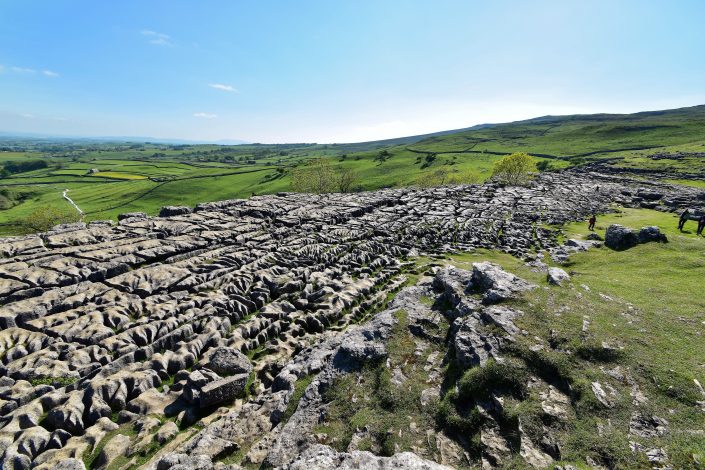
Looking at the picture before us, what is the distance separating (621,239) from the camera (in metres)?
42.1

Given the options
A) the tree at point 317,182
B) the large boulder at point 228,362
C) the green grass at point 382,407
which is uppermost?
the tree at point 317,182

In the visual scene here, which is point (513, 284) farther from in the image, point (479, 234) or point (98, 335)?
point (479, 234)

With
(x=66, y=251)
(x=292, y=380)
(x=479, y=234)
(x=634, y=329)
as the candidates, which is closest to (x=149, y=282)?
(x=66, y=251)

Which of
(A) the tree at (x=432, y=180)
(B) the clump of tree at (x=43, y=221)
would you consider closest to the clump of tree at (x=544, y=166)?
(A) the tree at (x=432, y=180)

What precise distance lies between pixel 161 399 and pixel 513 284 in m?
24.3

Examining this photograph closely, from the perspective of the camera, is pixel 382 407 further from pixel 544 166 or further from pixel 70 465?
pixel 544 166

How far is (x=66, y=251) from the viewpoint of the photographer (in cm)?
3888

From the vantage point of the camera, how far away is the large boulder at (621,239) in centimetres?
4131

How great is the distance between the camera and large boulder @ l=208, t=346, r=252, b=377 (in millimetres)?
22094

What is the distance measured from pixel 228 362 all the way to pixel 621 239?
Result: 160 ft

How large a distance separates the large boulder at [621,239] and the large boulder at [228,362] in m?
46.5

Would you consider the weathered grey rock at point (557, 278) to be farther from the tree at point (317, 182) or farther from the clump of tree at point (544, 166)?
the clump of tree at point (544, 166)

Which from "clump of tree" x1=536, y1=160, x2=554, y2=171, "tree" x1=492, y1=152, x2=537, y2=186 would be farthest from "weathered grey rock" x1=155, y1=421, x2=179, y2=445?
"clump of tree" x1=536, y1=160, x2=554, y2=171

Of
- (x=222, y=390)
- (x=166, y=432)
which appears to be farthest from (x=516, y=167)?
(x=166, y=432)
